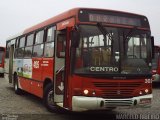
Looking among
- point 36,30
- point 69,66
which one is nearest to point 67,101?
point 69,66

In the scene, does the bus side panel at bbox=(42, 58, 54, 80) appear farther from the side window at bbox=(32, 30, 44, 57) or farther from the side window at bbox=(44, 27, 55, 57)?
the side window at bbox=(32, 30, 44, 57)

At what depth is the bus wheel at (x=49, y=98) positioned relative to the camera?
11.4m

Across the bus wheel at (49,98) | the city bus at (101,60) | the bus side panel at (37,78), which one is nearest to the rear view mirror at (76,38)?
the city bus at (101,60)

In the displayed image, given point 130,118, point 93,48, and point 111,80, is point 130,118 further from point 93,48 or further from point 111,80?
point 93,48

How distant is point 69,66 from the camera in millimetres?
9430

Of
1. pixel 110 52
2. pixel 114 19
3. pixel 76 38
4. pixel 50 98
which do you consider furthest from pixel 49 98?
pixel 114 19

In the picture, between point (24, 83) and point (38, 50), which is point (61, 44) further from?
point (24, 83)

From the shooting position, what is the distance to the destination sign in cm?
963

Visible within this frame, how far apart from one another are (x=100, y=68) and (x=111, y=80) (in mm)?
420

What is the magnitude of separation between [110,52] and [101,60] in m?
0.32

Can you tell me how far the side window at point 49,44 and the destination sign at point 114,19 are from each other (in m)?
2.21

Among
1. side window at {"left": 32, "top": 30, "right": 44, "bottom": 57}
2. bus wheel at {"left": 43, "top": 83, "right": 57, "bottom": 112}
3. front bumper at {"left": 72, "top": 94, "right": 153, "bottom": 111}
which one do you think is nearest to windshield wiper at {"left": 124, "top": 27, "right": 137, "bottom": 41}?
front bumper at {"left": 72, "top": 94, "right": 153, "bottom": 111}

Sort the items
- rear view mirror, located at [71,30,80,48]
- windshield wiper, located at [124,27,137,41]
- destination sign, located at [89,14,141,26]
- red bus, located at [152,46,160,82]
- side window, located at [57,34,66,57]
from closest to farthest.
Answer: rear view mirror, located at [71,30,80,48] → destination sign, located at [89,14,141,26] → windshield wiper, located at [124,27,137,41] → side window, located at [57,34,66,57] → red bus, located at [152,46,160,82]

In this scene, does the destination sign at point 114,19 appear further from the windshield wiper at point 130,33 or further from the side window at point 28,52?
the side window at point 28,52
